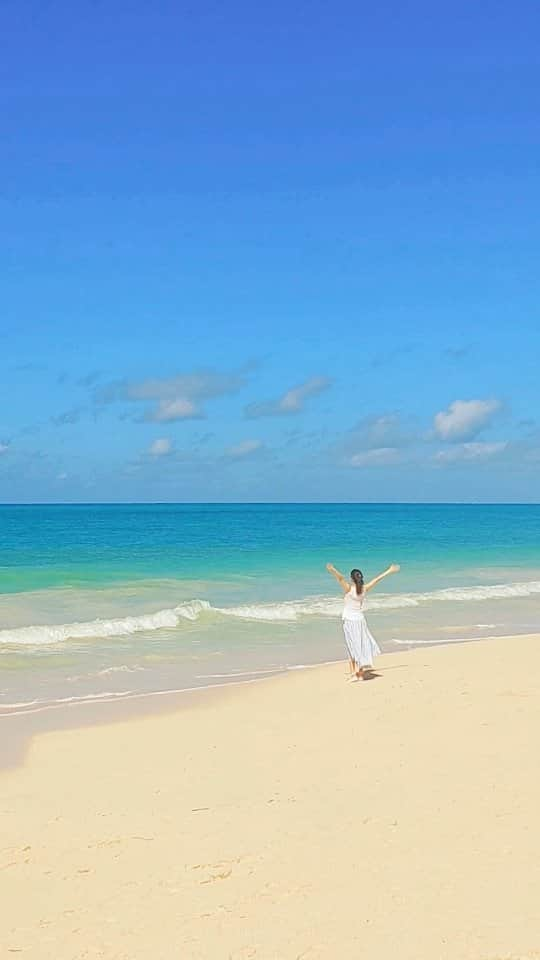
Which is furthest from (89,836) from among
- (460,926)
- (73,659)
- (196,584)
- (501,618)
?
(196,584)

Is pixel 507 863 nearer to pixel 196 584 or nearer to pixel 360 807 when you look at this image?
pixel 360 807

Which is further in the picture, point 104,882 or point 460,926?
point 104,882

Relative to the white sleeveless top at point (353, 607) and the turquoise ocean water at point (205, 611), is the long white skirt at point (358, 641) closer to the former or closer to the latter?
the white sleeveless top at point (353, 607)

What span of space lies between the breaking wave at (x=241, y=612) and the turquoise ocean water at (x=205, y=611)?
0.15 ft

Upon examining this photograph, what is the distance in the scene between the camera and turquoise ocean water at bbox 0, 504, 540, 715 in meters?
15.1

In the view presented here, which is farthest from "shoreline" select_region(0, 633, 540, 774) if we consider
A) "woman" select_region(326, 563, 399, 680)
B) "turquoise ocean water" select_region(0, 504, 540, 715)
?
"woman" select_region(326, 563, 399, 680)

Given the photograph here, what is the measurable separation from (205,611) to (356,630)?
10624 millimetres

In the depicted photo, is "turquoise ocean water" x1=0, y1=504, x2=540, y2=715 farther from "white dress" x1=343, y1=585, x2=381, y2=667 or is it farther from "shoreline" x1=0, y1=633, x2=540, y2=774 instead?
"white dress" x1=343, y1=585, x2=381, y2=667

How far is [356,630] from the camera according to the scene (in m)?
13.1

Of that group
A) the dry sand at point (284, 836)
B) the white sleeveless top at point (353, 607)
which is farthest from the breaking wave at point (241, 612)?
the dry sand at point (284, 836)

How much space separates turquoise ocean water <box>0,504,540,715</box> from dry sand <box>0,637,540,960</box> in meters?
3.78

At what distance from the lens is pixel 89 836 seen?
6809 millimetres

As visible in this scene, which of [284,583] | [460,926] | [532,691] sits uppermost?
[284,583]

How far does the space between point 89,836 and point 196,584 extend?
2474 cm
